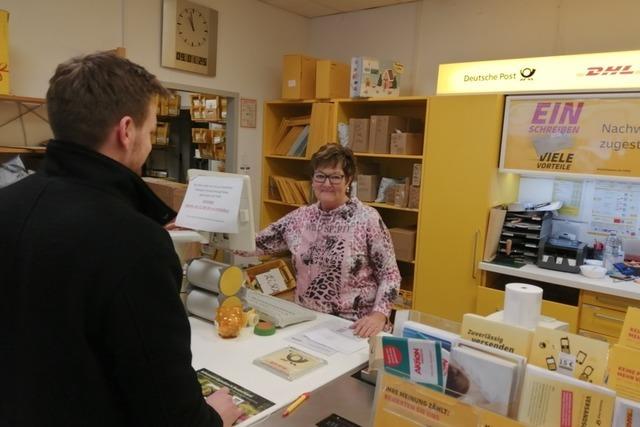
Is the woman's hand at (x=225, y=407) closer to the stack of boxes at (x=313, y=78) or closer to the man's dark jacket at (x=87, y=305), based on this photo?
the man's dark jacket at (x=87, y=305)

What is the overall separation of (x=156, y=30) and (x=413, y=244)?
8.06ft

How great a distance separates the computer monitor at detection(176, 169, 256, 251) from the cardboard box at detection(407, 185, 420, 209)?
79.4 inches

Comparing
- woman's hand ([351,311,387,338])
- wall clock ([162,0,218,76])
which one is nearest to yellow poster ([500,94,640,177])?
woman's hand ([351,311,387,338])

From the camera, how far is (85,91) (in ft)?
2.81

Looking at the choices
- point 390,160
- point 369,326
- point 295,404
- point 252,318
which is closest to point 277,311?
point 252,318

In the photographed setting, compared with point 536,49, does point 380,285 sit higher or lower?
lower

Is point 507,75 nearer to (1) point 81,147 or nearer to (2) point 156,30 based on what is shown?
(2) point 156,30

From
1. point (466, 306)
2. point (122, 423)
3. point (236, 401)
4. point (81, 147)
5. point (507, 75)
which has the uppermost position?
point (507, 75)

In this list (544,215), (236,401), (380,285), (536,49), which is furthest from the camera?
(536,49)

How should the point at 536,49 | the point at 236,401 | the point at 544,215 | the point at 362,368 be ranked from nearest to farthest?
the point at 236,401 → the point at 362,368 → the point at 544,215 → the point at 536,49

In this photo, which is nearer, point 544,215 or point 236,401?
point 236,401

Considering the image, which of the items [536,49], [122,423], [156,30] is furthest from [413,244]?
[122,423]

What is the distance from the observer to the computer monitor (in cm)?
175

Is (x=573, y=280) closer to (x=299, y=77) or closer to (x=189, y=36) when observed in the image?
(x=299, y=77)
